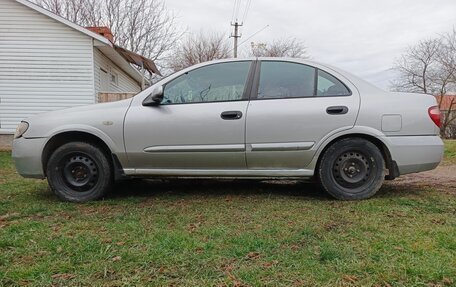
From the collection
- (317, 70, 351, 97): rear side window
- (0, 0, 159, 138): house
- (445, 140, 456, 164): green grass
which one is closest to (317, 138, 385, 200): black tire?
(317, 70, 351, 97): rear side window

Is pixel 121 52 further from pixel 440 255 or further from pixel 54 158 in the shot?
pixel 440 255

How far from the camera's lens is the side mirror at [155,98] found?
4.10 meters

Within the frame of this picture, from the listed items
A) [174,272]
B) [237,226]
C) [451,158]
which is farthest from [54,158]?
[451,158]

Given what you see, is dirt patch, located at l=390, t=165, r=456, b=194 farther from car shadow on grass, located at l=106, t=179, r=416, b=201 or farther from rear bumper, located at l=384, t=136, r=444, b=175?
rear bumper, located at l=384, t=136, r=444, b=175

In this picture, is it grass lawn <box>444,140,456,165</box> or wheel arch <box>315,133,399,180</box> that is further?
grass lawn <box>444,140,456,165</box>

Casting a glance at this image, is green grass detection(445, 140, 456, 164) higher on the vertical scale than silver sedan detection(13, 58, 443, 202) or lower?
lower

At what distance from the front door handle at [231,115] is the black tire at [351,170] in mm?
1010

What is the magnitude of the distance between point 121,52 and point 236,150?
32.6 feet

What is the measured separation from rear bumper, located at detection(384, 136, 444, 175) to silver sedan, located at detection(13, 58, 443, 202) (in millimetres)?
10

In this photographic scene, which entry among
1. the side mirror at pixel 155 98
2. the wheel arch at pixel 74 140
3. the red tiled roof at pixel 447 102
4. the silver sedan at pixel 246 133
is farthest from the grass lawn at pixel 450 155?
the red tiled roof at pixel 447 102

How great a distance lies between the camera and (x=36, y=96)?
11812mm

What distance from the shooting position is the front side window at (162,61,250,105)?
13.8ft

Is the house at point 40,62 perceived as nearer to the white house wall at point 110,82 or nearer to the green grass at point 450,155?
→ the white house wall at point 110,82

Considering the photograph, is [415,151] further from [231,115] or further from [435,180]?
[435,180]
